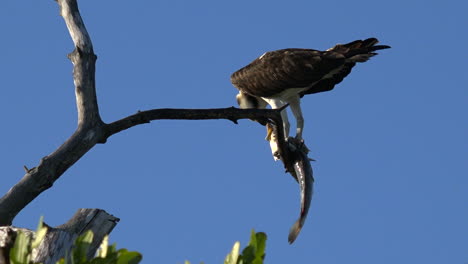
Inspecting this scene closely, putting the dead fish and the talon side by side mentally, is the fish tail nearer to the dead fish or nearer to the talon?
the dead fish

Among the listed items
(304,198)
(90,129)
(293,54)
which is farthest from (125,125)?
(293,54)

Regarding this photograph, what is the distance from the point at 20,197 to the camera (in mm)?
9367

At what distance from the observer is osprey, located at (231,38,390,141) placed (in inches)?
539

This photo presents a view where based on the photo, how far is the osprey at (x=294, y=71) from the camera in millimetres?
13703

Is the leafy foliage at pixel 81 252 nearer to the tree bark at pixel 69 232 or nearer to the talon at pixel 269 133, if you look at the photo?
the tree bark at pixel 69 232

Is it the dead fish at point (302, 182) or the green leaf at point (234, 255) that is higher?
the dead fish at point (302, 182)

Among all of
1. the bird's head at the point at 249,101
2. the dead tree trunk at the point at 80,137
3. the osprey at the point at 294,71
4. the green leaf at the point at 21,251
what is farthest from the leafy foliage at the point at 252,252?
the bird's head at the point at 249,101

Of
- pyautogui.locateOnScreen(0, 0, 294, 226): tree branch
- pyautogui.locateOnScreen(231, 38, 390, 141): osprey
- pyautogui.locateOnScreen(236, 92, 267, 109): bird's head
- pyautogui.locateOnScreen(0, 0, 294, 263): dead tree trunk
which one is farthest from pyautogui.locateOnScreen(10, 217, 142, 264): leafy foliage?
pyautogui.locateOnScreen(236, 92, 267, 109): bird's head

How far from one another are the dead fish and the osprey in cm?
181

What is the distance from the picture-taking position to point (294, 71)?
13.9 meters

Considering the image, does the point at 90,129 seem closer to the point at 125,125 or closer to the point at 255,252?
the point at 125,125

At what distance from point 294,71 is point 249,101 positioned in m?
1.37

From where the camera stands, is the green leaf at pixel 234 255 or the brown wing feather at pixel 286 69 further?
the brown wing feather at pixel 286 69

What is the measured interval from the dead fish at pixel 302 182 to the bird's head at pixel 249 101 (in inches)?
120
